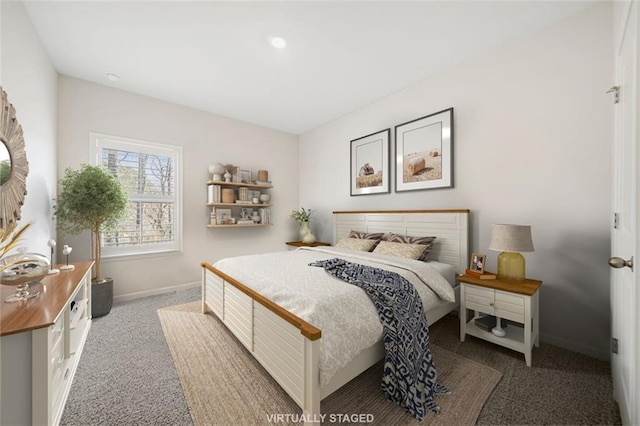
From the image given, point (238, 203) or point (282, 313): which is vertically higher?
point (238, 203)

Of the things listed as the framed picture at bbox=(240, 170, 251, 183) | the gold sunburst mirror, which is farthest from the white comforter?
the framed picture at bbox=(240, 170, 251, 183)

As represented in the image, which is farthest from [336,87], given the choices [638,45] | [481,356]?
[481,356]

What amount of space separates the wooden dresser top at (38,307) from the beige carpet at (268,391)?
2.99 ft

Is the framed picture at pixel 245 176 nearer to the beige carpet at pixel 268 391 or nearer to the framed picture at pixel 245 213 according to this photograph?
the framed picture at pixel 245 213

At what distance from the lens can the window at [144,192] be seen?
3330 mm

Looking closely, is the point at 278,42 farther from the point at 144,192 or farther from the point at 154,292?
the point at 154,292

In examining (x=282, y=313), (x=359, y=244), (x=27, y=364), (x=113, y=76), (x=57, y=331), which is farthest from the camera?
(x=359, y=244)

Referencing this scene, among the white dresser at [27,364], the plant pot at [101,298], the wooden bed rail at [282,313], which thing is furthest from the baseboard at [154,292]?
the white dresser at [27,364]

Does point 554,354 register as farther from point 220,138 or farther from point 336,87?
point 220,138

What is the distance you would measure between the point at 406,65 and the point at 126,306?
4.43m

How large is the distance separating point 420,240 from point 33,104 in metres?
3.95

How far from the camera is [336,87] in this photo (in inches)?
129

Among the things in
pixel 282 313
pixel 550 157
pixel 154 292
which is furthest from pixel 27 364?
pixel 550 157

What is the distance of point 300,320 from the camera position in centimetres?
138
